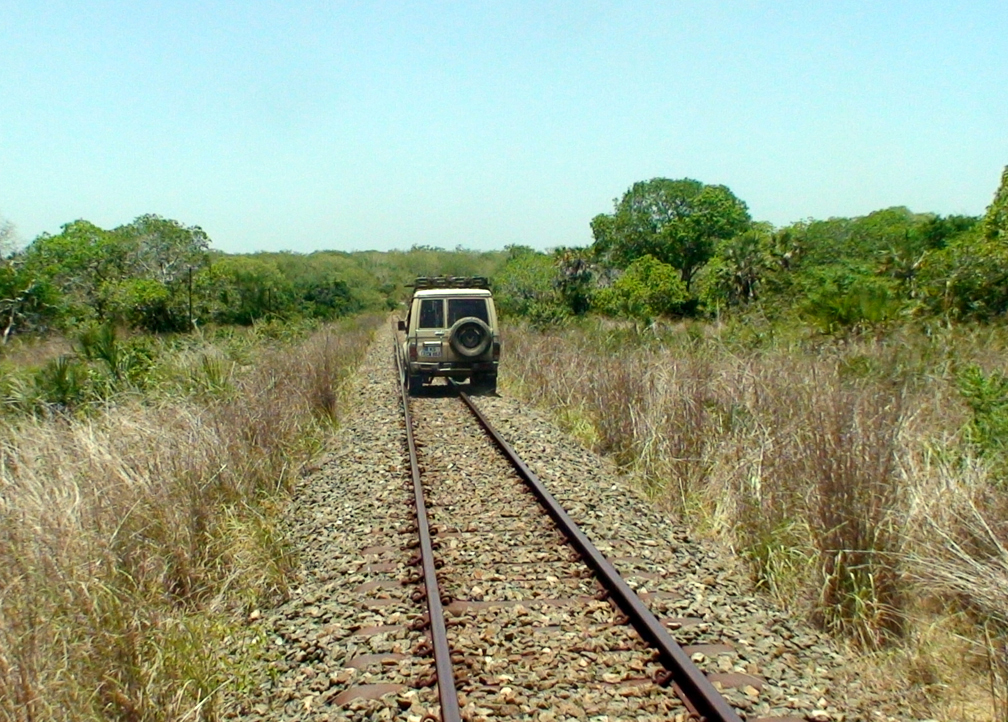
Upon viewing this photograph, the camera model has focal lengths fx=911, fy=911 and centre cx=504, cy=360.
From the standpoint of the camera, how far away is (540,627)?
580 centimetres

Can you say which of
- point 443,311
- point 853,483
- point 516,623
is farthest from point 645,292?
point 516,623

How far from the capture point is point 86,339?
14.0 m

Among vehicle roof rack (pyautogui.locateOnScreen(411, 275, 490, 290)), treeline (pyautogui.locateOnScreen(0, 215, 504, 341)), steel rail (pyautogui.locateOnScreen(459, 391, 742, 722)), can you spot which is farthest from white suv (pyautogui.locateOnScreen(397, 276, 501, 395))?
treeline (pyautogui.locateOnScreen(0, 215, 504, 341))

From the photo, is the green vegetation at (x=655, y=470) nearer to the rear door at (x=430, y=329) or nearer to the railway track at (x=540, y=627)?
the railway track at (x=540, y=627)

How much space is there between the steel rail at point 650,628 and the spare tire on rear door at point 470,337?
347 inches

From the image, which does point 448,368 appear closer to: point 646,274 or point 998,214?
point 998,214

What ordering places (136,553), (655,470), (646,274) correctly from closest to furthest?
(136,553), (655,470), (646,274)

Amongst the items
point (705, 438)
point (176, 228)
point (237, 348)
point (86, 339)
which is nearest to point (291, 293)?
point (176, 228)

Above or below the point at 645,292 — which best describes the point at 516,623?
below

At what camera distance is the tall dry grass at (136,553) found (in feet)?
15.1

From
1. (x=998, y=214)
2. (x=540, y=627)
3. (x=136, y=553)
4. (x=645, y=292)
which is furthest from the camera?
(x=645, y=292)

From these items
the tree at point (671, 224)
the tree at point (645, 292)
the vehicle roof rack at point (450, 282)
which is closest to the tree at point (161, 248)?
the tree at point (645, 292)

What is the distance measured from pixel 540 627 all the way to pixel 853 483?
2.35 metres

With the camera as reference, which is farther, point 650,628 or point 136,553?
point 136,553
